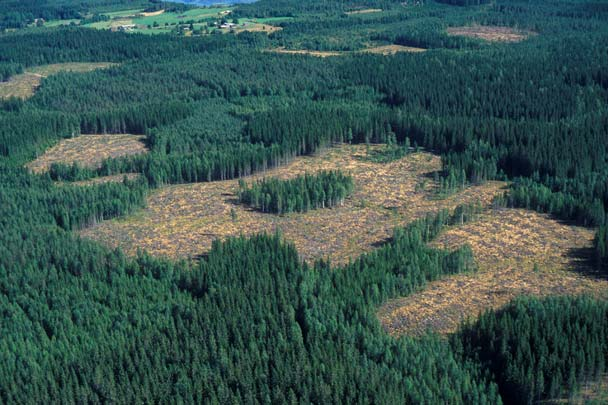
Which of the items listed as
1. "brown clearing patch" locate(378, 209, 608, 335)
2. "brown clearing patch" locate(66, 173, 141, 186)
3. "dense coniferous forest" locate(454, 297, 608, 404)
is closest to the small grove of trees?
"brown clearing patch" locate(378, 209, 608, 335)

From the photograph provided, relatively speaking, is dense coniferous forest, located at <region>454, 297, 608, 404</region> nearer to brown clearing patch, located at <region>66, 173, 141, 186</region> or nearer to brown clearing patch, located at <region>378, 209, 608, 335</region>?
brown clearing patch, located at <region>378, 209, 608, 335</region>

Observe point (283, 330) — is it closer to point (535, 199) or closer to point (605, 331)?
point (605, 331)

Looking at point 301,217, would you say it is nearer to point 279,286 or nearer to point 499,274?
point 279,286

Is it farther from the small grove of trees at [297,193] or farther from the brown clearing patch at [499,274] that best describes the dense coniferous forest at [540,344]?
the small grove of trees at [297,193]

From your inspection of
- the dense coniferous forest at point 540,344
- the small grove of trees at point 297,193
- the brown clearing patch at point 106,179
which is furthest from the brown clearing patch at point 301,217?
the dense coniferous forest at point 540,344

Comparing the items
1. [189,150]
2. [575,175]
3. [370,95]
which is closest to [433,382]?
[575,175]

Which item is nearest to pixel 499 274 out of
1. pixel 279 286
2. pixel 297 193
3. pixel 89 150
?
pixel 279 286
